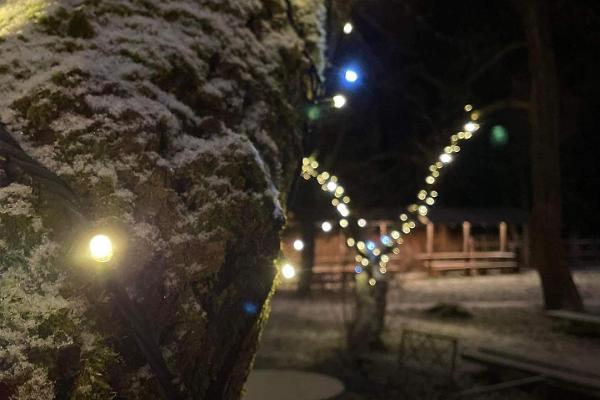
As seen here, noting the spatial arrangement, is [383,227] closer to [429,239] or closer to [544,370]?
[429,239]

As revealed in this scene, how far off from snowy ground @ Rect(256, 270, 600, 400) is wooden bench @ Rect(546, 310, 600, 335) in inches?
6.4

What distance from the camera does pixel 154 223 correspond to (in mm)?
3260

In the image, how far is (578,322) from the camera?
11.0m

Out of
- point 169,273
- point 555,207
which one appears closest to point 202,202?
point 169,273

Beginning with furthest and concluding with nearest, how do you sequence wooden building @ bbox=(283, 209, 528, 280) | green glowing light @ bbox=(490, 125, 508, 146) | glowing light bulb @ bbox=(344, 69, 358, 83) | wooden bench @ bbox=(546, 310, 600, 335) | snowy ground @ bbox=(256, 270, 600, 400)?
green glowing light @ bbox=(490, 125, 508, 146) < wooden building @ bbox=(283, 209, 528, 280) < wooden bench @ bbox=(546, 310, 600, 335) < snowy ground @ bbox=(256, 270, 600, 400) < glowing light bulb @ bbox=(344, 69, 358, 83)

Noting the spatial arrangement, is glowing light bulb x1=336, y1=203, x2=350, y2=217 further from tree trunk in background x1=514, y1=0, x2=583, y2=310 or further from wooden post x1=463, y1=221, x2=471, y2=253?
wooden post x1=463, y1=221, x2=471, y2=253

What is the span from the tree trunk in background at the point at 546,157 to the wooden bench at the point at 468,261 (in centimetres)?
903

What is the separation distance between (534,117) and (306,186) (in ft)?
23.8

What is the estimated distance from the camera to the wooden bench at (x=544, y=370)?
23.4 ft

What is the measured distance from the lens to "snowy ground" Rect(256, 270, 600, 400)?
894 cm

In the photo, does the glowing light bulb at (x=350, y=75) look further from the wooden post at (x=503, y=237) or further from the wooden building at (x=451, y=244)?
the wooden post at (x=503, y=237)

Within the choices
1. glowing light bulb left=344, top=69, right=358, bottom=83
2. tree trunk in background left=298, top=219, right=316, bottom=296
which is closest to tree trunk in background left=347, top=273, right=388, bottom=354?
glowing light bulb left=344, top=69, right=358, bottom=83

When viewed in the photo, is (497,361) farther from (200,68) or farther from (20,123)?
(20,123)

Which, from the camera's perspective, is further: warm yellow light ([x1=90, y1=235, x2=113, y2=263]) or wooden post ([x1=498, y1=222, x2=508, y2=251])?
wooden post ([x1=498, y1=222, x2=508, y2=251])
